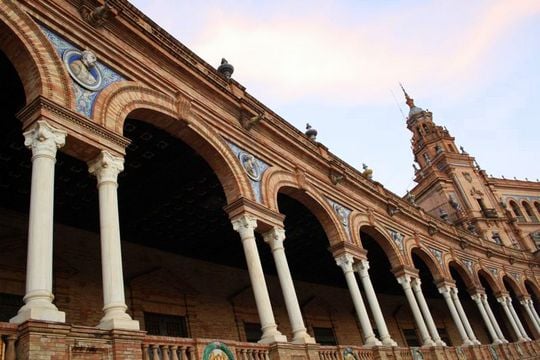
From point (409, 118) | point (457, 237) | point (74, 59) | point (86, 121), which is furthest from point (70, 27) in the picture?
point (409, 118)

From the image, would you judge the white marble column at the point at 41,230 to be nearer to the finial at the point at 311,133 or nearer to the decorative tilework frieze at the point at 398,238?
the finial at the point at 311,133

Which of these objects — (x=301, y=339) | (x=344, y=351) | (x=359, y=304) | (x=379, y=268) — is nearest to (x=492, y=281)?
(x=379, y=268)

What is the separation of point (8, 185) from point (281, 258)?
6.49 metres

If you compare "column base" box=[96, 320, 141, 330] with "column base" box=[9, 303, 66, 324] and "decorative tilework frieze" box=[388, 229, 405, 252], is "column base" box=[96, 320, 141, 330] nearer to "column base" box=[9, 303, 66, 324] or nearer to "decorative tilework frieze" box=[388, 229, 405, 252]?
"column base" box=[9, 303, 66, 324]

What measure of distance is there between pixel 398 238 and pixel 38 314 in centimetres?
1506

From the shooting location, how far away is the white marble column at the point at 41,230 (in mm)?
5184

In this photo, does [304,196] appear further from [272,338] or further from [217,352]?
[217,352]

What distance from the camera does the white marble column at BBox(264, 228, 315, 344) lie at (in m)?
9.85

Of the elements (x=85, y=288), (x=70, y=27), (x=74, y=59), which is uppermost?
(x=70, y=27)

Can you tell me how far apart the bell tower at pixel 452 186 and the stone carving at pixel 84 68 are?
1356 inches

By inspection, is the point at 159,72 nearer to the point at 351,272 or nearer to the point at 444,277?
the point at 351,272

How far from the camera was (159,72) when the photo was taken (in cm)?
966

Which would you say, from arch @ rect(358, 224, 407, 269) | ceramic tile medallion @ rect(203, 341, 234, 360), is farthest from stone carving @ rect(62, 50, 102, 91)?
arch @ rect(358, 224, 407, 269)

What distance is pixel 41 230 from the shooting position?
226 inches
